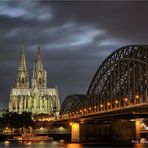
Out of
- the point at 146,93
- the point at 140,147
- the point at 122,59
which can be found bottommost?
the point at 140,147

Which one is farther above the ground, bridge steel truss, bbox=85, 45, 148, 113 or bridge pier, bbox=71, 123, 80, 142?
bridge steel truss, bbox=85, 45, 148, 113

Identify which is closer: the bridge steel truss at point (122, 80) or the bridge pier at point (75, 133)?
the bridge steel truss at point (122, 80)

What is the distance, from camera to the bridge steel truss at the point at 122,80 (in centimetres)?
11588

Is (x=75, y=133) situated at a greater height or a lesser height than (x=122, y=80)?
lesser

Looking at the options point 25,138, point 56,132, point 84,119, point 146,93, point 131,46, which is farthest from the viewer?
point 56,132

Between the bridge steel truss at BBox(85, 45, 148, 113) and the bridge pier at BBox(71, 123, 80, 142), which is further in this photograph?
the bridge pier at BBox(71, 123, 80, 142)

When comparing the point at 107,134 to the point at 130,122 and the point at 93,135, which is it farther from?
the point at 130,122

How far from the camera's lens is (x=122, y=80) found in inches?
5325

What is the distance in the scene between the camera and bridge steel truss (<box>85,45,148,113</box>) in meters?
116

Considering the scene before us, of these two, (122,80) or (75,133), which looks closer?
(75,133)

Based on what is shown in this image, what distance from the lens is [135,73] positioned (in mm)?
122938

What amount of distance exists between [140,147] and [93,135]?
43.2 meters

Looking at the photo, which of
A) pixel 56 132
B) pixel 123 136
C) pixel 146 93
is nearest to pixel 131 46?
pixel 146 93

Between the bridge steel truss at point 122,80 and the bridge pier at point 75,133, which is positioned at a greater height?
the bridge steel truss at point 122,80
